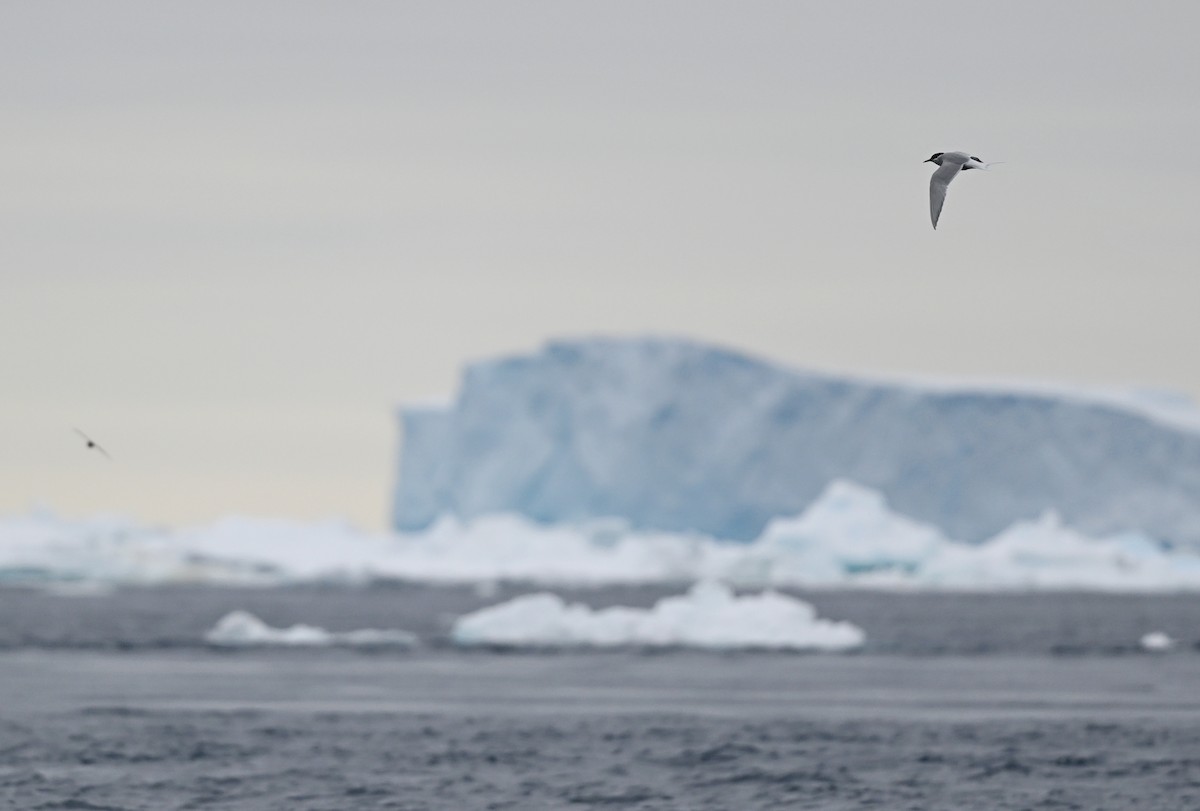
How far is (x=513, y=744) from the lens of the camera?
23672 mm

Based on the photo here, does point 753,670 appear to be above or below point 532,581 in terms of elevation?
below

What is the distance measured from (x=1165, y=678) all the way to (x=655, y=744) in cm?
1356

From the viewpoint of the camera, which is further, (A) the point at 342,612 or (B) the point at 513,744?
(A) the point at 342,612

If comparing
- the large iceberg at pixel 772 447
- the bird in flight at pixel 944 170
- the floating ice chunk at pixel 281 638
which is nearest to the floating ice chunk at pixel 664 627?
the floating ice chunk at pixel 281 638

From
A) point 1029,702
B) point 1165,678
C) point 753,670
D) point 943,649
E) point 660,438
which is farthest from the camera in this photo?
point 660,438

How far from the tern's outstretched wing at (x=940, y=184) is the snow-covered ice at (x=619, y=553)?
56190mm

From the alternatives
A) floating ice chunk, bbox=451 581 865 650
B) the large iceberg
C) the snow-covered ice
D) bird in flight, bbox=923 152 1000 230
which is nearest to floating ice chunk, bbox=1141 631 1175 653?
floating ice chunk, bbox=451 581 865 650

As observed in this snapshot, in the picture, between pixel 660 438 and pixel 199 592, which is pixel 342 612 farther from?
pixel 199 592

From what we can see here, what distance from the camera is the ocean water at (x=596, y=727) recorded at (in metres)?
19.4

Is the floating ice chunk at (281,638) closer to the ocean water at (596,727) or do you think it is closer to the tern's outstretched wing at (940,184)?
the ocean water at (596,727)

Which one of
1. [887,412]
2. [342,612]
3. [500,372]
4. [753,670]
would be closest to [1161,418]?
[887,412]

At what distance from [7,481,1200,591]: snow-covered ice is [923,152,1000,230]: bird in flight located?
5608 centimetres

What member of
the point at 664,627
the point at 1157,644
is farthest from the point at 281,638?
the point at 1157,644

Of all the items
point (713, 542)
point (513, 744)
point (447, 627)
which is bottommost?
point (513, 744)
